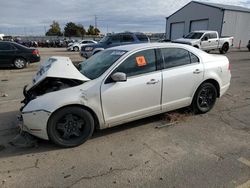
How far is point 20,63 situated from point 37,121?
35.1ft

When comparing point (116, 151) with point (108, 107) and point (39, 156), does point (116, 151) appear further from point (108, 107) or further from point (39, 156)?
point (39, 156)

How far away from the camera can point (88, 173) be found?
3.17 m

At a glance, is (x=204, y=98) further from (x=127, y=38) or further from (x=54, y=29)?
(x=54, y=29)

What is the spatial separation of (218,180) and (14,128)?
12.1 feet

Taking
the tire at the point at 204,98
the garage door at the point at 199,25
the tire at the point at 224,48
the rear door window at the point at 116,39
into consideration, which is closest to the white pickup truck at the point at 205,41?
the tire at the point at 224,48

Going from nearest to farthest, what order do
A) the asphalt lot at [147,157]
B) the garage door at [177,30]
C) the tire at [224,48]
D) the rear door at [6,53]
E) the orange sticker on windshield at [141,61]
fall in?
1. the asphalt lot at [147,157]
2. the orange sticker on windshield at [141,61]
3. the rear door at [6,53]
4. the tire at [224,48]
5. the garage door at [177,30]

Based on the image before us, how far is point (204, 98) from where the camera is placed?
5188 mm

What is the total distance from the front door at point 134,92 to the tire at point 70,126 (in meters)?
0.34

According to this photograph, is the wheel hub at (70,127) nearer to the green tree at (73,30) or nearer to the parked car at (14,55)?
the parked car at (14,55)

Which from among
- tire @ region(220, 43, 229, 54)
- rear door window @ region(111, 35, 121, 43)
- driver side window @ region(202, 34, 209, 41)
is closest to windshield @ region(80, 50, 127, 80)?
rear door window @ region(111, 35, 121, 43)

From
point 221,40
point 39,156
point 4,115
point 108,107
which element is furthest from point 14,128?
point 221,40

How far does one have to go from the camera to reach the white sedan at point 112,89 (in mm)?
3701

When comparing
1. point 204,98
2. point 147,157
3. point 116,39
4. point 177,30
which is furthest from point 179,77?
point 177,30

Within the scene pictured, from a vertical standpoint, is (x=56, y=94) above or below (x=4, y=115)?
above
